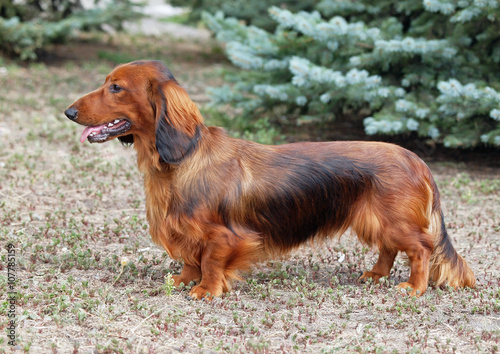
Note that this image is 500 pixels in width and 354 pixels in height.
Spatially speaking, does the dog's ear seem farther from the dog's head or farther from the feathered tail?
the feathered tail

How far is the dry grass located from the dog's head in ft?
3.27

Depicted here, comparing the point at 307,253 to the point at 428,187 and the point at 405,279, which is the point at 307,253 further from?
the point at 428,187

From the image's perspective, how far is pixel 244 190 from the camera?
3.89 meters

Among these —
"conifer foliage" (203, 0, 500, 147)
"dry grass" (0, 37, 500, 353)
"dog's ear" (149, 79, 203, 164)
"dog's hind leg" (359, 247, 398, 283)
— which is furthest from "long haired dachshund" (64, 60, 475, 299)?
"conifer foliage" (203, 0, 500, 147)

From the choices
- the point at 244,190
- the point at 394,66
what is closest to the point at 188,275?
the point at 244,190

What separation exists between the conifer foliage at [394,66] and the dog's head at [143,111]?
124 inches

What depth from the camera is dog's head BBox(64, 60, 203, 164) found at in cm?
368

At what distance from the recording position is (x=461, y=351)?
330cm

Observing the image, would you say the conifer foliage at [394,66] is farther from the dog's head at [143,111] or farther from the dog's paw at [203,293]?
the dog's paw at [203,293]

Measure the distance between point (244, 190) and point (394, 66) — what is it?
3982 mm

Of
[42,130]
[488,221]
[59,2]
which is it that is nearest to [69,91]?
[42,130]

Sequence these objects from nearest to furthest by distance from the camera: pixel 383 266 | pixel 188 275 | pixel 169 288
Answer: pixel 169 288 → pixel 188 275 → pixel 383 266

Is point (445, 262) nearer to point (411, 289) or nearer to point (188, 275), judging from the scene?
point (411, 289)

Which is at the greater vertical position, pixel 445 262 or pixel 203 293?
pixel 445 262
